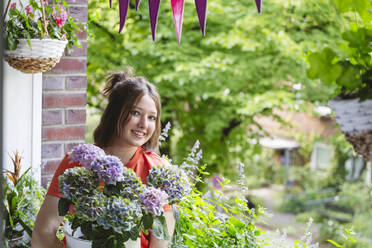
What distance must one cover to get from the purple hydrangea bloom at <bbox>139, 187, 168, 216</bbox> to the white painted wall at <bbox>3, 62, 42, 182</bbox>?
0.93 m

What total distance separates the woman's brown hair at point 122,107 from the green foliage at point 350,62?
2.62 ft

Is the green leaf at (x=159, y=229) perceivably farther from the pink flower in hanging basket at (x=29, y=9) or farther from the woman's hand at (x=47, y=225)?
the pink flower in hanging basket at (x=29, y=9)

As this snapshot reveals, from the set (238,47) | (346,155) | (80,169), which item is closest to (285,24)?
(238,47)

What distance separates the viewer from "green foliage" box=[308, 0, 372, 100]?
70cm

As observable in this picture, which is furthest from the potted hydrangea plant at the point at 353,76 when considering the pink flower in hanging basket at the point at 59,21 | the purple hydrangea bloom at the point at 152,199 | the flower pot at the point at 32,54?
the pink flower in hanging basket at the point at 59,21

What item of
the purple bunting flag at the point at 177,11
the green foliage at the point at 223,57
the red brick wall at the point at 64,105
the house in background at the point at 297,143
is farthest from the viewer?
the house in background at the point at 297,143

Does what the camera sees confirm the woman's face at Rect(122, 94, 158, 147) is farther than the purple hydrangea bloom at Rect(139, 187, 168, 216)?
Yes

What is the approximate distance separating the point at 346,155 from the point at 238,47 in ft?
14.9

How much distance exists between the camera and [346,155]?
844 cm

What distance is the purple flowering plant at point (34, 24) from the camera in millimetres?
1576

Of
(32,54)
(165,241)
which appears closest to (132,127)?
(165,241)

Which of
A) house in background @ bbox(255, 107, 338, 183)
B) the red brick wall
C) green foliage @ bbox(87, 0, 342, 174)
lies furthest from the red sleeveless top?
house in background @ bbox(255, 107, 338, 183)

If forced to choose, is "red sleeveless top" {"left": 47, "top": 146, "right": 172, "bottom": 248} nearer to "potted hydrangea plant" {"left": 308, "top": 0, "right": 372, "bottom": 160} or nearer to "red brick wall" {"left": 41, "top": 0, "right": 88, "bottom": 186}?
"red brick wall" {"left": 41, "top": 0, "right": 88, "bottom": 186}

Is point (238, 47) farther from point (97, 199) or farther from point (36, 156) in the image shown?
point (97, 199)
